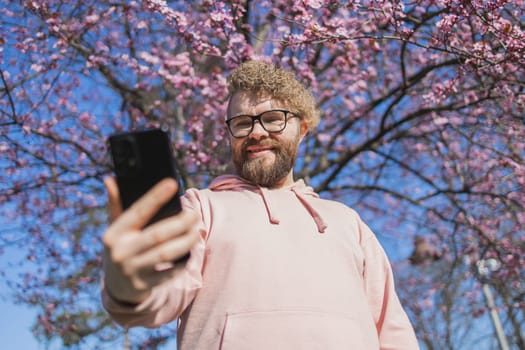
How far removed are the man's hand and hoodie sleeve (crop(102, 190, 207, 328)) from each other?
0.10 meters

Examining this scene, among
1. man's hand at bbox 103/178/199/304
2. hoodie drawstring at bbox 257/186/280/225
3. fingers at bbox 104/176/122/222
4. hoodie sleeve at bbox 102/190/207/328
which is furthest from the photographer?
hoodie drawstring at bbox 257/186/280/225

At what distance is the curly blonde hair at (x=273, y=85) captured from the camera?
224cm

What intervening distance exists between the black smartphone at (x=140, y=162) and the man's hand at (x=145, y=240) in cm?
9

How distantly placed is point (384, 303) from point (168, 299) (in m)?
1.02

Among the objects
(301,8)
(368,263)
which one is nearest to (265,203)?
(368,263)

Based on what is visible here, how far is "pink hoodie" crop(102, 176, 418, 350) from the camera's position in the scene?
164 cm

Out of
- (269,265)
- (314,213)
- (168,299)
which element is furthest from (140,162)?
Answer: (314,213)

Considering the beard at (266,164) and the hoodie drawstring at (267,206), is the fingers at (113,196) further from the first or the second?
the beard at (266,164)

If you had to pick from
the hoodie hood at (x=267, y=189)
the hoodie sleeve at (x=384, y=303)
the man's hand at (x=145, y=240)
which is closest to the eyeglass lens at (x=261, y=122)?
the hoodie hood at (x=267, y=189)

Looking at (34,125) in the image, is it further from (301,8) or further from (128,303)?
(128,303)

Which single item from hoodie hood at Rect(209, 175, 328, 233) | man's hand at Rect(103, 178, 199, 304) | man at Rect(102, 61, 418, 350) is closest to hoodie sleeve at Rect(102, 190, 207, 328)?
man at Rect(102, 61, 418, 350)

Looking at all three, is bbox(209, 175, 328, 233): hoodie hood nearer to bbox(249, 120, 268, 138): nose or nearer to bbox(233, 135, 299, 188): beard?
bbox(233, 135, 299, 188): beard

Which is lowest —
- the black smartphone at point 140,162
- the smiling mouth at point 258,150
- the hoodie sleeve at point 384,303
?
the hoodie sleeve at point 384,303

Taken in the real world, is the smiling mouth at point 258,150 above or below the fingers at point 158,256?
above
